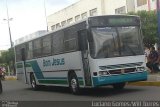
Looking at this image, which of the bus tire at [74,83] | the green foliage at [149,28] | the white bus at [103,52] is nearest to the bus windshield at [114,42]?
the white bus at [103,52]

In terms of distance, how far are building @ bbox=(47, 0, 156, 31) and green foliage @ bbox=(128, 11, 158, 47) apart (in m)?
14.9

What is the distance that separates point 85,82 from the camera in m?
16.0

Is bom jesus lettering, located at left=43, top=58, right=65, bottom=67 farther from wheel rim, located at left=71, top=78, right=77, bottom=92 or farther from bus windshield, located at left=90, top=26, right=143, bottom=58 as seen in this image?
bus windshield, located at left=90, top=26, right=143, bottom=58

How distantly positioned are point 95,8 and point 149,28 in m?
30.4

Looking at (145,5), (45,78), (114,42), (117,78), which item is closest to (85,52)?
(114,42)

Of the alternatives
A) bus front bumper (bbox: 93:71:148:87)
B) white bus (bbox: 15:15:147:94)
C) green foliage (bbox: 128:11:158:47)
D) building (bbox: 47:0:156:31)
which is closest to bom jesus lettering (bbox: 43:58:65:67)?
white bus (bbox: 15:15:147:94)

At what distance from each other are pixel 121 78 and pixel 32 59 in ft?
28.5

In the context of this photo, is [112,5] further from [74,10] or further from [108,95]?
[108,95]

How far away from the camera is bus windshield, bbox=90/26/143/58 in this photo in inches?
600

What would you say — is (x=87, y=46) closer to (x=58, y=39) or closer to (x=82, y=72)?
(x=82, y=72)

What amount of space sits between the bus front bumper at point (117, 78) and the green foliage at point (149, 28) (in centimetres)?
1298

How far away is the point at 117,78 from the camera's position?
15.3 m

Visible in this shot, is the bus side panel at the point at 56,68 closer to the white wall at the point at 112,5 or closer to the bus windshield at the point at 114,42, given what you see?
the bus windshield at the point at 114,42

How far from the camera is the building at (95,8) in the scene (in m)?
49.7
